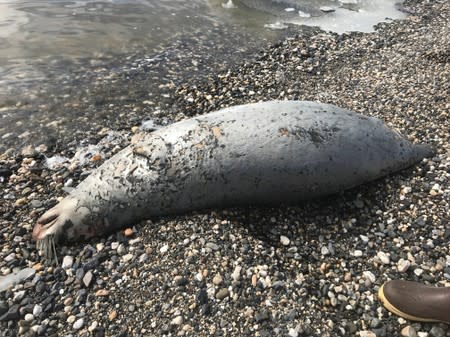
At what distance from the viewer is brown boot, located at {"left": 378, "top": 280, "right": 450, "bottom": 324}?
6.86 feet

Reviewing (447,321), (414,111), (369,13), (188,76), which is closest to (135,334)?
(447,321)

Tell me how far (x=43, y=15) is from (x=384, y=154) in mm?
6714

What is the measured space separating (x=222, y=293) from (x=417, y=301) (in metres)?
1.12

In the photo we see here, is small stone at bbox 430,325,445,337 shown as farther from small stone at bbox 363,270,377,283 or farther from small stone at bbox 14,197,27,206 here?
small stone at bbox 14,197,27,206

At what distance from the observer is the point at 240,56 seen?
6.04 m

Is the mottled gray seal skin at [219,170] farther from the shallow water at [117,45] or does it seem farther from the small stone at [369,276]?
the shallow water at [117,45]

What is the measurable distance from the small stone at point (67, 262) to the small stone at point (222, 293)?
108 cm

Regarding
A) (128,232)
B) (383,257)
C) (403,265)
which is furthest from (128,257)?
(403,265)

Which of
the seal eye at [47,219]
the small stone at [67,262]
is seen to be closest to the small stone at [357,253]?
the small stone at [67,262]

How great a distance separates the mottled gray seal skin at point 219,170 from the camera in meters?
2.75

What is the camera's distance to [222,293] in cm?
230

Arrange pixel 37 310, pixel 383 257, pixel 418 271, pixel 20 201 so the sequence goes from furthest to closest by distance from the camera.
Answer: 1. pixel 20 201
2. pixel 383 257
3. pixel 418 271
4. pixel 37 310

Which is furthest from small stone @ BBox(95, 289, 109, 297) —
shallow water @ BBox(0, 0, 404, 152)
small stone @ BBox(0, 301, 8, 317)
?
shallow water @ BBox(0, 0, 404, 152)

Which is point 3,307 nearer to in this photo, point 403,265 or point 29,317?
point 29,317
